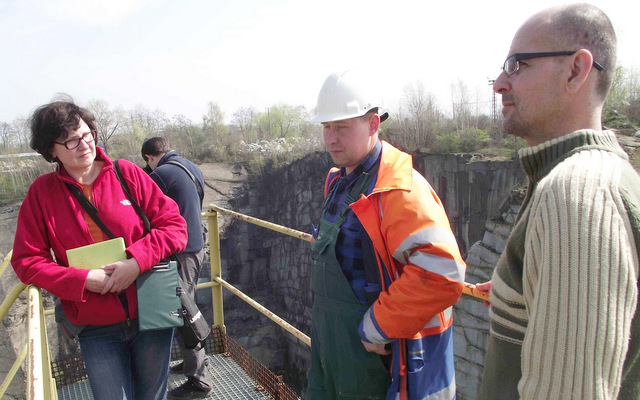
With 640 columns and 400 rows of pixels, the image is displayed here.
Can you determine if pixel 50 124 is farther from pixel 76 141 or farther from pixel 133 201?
pixel 133 201

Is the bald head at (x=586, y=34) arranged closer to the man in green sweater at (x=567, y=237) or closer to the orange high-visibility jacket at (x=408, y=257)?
the man in green sweater at (x=567, y=237)

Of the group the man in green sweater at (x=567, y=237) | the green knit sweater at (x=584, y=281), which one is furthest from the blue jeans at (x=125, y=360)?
the green knit sweater at (x=584, y=281)

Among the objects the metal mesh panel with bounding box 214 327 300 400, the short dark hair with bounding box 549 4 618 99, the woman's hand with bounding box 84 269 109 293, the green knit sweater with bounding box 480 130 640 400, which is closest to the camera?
the green knit sweater with bounding box 480 130 640 400

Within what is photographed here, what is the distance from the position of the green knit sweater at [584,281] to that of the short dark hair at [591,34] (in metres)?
0.22

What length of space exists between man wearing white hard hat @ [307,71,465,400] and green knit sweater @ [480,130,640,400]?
61 cm

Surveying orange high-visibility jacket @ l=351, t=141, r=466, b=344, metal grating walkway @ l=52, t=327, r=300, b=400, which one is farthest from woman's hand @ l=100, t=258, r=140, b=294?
metal grating walkway @ l=52, t=327, r=300, b=400

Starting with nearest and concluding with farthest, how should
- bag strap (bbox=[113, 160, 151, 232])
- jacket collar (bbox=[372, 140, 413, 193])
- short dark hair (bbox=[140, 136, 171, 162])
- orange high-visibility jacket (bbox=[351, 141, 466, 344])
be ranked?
orange high-visibility jacket (bbox=[351, 141, 466, 344]) < jacket collar (bbox=[372, 140, 413, 193]) < bag strap (bbox=[113, 160, 151, 232]) < short dark hair (bbox=[140, 136, 171, 162])

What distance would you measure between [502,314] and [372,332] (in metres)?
0.60

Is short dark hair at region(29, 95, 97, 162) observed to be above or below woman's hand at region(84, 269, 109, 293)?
above

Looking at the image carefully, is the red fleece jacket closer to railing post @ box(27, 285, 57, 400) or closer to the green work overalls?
railing post @ box(27, 285, 57, 400)

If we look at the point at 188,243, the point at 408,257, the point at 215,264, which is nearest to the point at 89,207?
the point at 188,243

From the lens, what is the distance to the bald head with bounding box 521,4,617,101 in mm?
1091

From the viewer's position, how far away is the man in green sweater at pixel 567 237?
0.86 metres

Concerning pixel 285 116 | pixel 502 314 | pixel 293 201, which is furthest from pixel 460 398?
pixel 285 116
